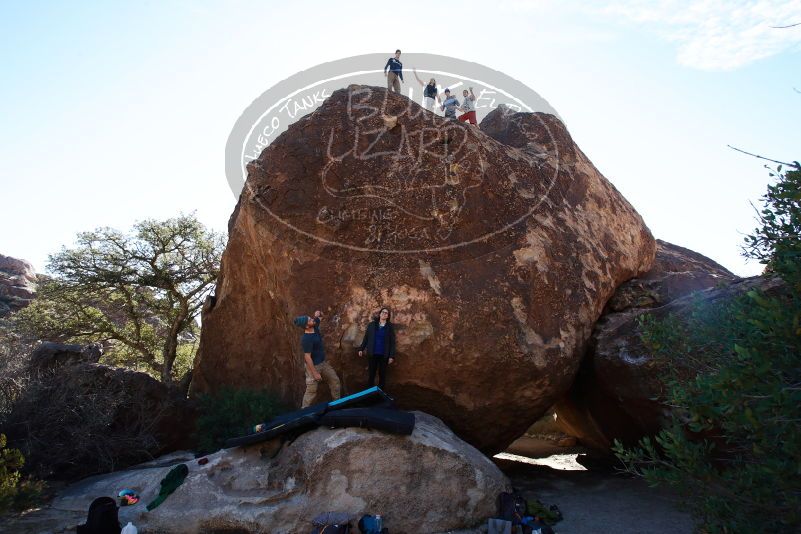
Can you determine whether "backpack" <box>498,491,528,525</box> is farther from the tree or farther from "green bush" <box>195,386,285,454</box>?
the tree

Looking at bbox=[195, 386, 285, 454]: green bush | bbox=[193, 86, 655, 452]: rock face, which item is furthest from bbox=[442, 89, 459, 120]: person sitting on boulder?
bbox=[195, 386, 285, 454]: green bush

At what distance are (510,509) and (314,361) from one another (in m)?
3.04

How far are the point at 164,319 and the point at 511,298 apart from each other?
42.5 feet

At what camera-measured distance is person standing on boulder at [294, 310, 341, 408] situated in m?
7.52

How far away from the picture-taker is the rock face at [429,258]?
8023 millimetres

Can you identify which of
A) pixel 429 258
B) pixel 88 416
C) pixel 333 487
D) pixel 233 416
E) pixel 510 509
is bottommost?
pixel 510 509

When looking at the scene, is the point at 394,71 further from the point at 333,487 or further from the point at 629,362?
the point at 333,487

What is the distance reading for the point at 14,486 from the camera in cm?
644

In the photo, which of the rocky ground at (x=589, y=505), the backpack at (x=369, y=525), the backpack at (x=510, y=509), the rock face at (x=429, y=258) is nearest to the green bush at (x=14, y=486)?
the rocky ground at (x=589, y=505)

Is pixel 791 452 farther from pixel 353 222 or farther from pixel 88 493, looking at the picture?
pixel 88 493

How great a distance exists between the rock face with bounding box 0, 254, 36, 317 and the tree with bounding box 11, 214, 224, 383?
10.0 metres

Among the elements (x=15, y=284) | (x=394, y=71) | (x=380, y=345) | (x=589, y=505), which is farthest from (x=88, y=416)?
(x=15, y=284)

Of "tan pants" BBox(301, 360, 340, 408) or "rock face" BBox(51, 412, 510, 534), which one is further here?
"tan pants" BBox(301, 360, 340, 408)

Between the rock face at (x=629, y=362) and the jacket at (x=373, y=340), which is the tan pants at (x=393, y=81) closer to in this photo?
the jacket at (x=373, y=340)
